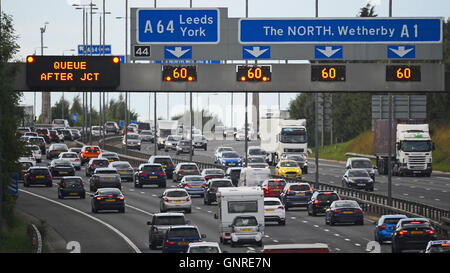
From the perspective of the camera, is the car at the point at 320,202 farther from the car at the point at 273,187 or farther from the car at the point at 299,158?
the car at the point at 299,158

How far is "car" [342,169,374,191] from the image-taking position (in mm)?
71875

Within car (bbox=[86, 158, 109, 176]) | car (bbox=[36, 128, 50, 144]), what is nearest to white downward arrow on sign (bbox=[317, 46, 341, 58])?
car (bbox=[86, 158, 109, 176])

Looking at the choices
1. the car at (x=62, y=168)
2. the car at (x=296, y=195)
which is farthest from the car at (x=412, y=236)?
the car at (x=62, y=168)

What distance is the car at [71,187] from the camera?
2677 inches

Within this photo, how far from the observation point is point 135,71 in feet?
157

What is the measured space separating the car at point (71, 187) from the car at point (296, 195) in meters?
13.6

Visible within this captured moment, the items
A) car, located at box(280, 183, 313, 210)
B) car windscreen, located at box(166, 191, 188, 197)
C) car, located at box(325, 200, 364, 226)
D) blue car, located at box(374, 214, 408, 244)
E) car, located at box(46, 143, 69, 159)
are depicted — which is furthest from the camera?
car, located at box(46, 143, 69, 159)

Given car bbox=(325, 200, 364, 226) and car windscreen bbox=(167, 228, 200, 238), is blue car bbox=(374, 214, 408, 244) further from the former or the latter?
car windscreen bbox=(167, 228, 200, 238)

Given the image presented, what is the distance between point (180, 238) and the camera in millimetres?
38531

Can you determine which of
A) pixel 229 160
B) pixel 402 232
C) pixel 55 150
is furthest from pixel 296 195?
pixel 55 150

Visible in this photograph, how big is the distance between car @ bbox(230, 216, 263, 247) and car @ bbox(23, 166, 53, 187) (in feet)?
116
